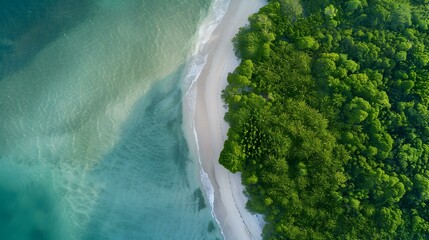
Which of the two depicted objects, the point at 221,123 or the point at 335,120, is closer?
the point at 335,120

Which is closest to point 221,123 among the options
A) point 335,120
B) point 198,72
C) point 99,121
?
point 198,72

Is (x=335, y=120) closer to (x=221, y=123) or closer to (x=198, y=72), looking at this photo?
(x=221, y=123)

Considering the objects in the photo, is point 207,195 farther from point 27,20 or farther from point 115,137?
point 27,20

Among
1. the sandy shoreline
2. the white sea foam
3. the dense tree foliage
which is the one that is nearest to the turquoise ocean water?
the white sea foam

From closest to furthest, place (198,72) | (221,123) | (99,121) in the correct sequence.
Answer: (221,123)
(99,121)
(198,72)

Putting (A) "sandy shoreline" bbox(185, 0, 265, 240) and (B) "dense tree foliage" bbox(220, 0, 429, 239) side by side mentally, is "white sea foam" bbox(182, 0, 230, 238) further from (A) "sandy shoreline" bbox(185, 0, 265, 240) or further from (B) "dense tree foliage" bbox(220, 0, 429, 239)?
(B) "dense tree foliage" bbox(220, 0, 429, 239)

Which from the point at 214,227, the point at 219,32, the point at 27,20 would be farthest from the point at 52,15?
the point at 214,227
